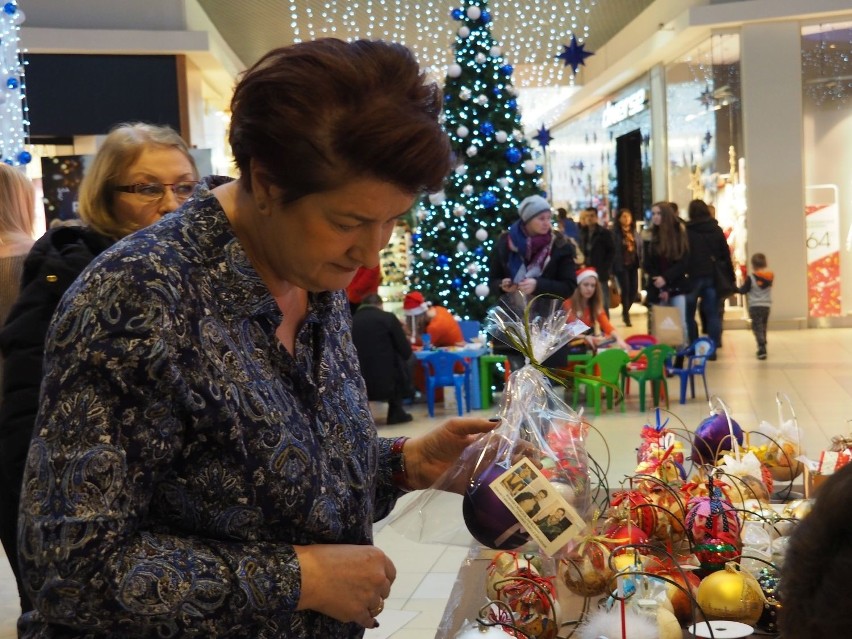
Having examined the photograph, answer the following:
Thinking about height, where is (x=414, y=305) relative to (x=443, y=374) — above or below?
above

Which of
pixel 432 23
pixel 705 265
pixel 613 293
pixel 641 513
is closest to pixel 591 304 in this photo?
pixel 705 265

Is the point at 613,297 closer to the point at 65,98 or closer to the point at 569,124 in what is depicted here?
the point at 65,98

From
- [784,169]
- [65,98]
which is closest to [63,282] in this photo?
[65,98]

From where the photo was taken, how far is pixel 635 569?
1.82 meters

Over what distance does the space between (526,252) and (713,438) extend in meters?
5.87

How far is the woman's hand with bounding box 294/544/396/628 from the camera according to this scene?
1208 millimetres

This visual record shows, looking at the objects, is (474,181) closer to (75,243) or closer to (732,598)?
(75,243)

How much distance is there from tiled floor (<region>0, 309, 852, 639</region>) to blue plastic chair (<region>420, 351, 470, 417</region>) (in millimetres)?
168

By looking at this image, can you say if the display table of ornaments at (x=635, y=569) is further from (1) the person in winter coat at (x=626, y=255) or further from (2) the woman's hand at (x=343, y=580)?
(1) the person in winter coat at (x=626, y=255)

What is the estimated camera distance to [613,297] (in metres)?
15.8

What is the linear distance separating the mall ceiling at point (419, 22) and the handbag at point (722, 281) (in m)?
5.27

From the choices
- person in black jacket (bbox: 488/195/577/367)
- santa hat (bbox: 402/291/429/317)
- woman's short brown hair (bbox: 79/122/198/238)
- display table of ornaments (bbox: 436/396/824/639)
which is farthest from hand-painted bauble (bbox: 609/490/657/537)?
santa hat (bbox: 402/291/429/317)

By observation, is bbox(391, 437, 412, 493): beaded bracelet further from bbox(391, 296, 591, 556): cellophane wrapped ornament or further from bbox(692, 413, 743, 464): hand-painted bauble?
bbox(692, 413, 743, 464): hand-painted bauble

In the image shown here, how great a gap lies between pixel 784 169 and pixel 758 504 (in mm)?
12884
